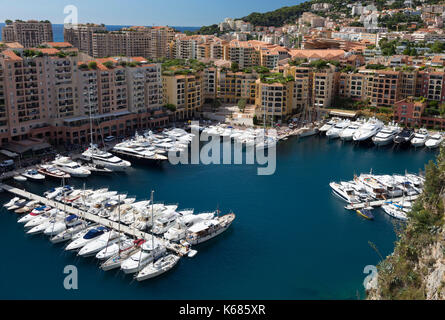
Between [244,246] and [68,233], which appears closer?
[244,246]

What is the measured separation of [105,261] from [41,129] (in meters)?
24.8

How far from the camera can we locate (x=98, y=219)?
102 ft

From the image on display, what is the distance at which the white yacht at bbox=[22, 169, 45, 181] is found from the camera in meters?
39.1

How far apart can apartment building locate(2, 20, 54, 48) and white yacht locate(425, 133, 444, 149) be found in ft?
257

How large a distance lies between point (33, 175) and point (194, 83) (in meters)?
29.1

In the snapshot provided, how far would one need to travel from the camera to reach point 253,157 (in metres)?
48.4

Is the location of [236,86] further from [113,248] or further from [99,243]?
[113,248]

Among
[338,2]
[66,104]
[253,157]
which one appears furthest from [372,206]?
[338,2]

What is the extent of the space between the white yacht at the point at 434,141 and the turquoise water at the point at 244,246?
27.9 feet

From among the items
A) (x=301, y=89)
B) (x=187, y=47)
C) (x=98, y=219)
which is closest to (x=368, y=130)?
(x=301, y=89)

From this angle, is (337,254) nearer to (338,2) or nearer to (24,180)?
(24,180)

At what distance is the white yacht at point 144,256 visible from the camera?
1009 inches

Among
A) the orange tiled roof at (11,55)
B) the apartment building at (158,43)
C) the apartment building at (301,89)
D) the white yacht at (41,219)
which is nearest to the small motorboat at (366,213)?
the white yacht at (41,219)

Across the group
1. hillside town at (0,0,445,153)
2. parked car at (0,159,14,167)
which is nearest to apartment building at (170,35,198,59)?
hillside town at (0,0,445,153)
